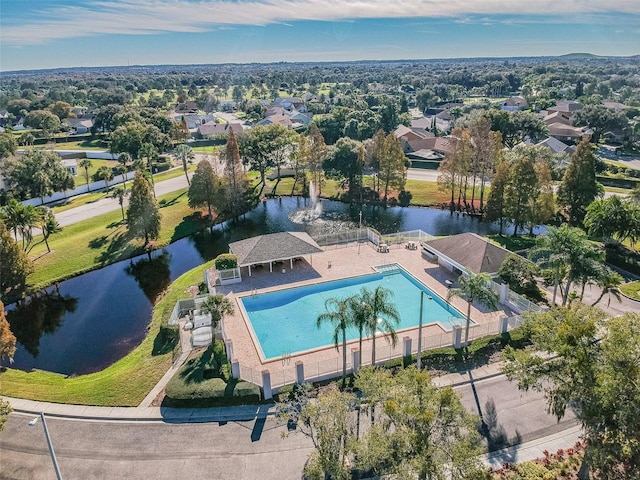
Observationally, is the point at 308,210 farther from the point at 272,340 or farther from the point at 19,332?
the point at 19,332

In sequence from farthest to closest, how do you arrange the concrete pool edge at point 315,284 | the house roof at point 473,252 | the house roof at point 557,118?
the house roof at point 557,118
the house roof at point 473,252
the concrete pool edge at point 315,284

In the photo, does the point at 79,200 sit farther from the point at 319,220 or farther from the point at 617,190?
the point at 617,190

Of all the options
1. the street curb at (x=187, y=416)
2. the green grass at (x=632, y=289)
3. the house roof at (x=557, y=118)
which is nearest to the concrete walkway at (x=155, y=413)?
the street curb at (x=187, y=416)

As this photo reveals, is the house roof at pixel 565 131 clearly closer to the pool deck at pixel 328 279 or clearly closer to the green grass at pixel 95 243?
the pool deck at pixel 328 279

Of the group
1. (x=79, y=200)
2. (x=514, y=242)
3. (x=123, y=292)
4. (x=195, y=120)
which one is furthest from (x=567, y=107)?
(x=123, y=292)

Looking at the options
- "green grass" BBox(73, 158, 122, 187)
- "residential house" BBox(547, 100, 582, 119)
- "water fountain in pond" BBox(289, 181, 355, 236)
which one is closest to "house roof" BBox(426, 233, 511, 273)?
"water fountain in pond" BBox(289, 181, 355, 236)

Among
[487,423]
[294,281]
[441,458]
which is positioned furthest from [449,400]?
[294,281]

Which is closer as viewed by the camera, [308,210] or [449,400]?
[449,400]
